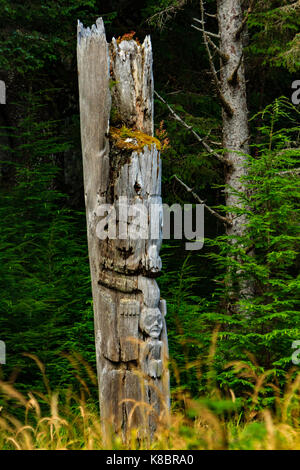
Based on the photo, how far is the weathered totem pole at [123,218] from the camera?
4312mm

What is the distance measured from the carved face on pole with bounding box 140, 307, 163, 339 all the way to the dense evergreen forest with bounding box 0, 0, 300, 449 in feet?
1.13

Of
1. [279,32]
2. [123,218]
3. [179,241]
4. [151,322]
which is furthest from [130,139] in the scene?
[179,241]

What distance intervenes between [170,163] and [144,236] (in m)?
5.97

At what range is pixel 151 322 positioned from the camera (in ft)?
14.0

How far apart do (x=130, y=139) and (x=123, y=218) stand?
0.65 meters

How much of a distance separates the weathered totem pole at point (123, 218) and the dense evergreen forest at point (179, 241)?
0.38 metres

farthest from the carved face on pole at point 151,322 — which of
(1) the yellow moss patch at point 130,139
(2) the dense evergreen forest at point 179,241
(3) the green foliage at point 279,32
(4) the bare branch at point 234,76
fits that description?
(3) the green foliage at point 279,32

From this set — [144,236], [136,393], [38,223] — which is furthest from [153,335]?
[38,223]

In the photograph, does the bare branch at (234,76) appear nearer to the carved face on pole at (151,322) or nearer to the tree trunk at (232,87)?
the tree trunk at (232,87)

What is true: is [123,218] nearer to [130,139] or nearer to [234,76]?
[130,139]

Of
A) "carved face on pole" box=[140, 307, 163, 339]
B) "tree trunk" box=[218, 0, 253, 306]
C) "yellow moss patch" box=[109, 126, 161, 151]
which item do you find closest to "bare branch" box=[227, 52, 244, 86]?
"tree trunk" box=[218, 0, 253, 306]

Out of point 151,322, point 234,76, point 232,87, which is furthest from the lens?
point 232,87

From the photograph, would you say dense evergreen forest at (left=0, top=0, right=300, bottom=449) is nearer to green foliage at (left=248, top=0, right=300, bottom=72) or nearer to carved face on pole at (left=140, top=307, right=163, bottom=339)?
green foliage at (left=248, top=0, right=300, bottom=72)
